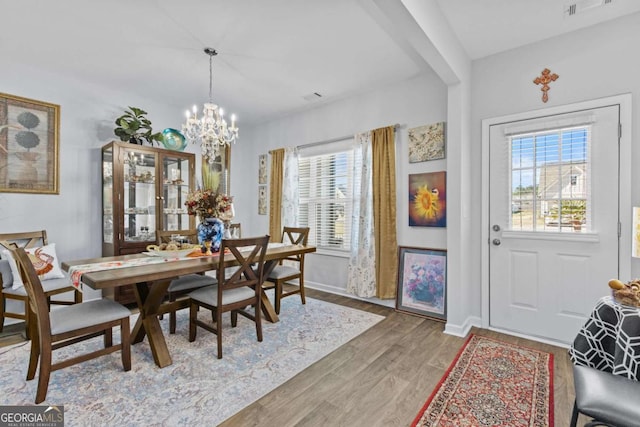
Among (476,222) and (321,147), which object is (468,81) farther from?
(321,147)

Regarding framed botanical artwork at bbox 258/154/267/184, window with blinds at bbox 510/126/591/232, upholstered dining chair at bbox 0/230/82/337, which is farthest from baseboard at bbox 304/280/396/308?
upholstered dining chair at bbox 0/230/82/337

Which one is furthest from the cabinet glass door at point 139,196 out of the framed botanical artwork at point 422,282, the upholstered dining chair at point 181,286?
the framed botanical artwork at point 422,282

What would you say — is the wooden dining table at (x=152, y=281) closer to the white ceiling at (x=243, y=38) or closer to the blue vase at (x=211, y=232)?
the blue vase at (x=211, y=232)

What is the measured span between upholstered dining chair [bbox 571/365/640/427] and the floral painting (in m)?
2.37

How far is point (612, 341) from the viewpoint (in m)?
1.49

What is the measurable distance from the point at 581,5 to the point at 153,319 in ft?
13.2

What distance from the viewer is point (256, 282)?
2.66 m

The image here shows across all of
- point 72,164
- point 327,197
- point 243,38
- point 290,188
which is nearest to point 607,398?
point 243,38

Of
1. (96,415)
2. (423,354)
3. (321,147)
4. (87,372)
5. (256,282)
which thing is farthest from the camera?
(321,147)

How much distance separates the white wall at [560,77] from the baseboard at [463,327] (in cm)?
7

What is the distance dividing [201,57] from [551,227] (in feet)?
11.9

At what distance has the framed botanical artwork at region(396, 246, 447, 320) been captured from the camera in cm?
326

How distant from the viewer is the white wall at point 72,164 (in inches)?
124

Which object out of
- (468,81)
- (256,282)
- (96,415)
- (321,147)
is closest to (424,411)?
(256,282)
